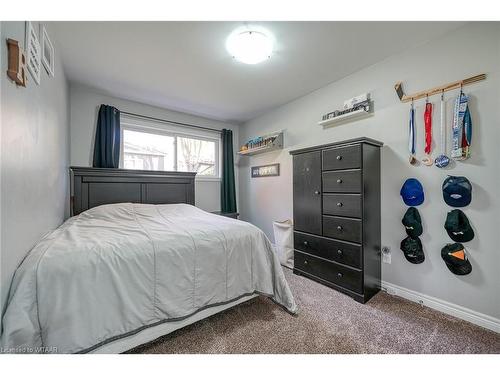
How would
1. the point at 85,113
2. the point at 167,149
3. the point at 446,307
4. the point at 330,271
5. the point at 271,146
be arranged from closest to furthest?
the point at 446,307 < the point at 330,271 < the point at 85,113 < the point at 271,146 < the point at 167,149

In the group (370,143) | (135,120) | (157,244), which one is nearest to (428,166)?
(370,143)

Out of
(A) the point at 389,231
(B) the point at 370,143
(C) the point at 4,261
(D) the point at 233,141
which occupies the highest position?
(D) the point at 233,141

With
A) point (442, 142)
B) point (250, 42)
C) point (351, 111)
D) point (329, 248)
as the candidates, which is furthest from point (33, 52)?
point (442, 142)

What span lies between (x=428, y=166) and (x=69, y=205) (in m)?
3.96

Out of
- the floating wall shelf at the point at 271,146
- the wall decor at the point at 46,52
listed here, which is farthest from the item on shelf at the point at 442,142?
the wall decor at the point at 46,52

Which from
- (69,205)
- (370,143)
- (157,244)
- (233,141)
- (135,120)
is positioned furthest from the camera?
(233,141)

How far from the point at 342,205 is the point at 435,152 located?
0.89m

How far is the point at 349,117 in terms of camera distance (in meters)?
2.38

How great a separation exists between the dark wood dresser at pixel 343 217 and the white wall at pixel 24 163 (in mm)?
2311

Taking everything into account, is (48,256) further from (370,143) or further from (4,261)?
(370,143)

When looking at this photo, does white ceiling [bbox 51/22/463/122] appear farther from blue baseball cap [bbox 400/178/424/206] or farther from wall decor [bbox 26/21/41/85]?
blue baseball cap [bbox 400/178/424/206]

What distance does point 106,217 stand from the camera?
2.17 metres

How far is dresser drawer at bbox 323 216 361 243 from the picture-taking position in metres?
1.97

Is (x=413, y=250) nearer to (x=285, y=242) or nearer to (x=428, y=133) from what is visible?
(x=428, y=133)
